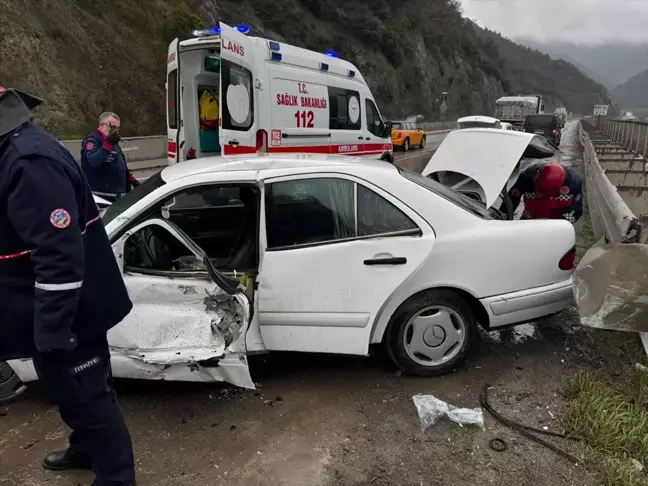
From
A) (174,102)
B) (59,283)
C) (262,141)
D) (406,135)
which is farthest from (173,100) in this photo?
(406,135)

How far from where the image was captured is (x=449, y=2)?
72.4 metres

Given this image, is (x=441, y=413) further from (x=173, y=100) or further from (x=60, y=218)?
(x=173, y=100)

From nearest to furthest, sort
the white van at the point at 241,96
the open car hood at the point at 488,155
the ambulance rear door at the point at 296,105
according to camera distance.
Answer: the open car hood at the point at 488,155
the white van at the point at 241,96
the ambulance rear door at the point at 296,105

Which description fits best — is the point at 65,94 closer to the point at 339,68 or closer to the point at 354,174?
the point at 339,68

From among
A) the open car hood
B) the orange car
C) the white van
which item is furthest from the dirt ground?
the orange car

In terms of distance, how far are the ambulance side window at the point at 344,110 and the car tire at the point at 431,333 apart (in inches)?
287

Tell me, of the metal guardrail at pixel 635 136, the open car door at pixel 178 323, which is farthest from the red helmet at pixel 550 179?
the metal guardrail at pixel 635 136

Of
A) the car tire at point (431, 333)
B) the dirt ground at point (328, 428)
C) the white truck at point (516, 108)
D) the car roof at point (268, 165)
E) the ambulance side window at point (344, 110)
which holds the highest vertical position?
the white truck at point (516, 108)

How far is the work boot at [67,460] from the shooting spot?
8.93ft

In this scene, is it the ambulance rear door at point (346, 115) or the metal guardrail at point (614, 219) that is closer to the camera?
the metal guardrail at point (614, 219)

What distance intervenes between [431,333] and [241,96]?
5.31 m

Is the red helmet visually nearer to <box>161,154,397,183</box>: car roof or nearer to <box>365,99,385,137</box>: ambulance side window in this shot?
<box>161,154,397,183</box>: car roof

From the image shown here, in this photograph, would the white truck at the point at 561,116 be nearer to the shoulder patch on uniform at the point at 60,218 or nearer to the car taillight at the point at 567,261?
the car taillight at the point at 567,261

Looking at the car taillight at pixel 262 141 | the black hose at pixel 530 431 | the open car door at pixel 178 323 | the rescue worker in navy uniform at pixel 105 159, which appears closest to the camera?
the black hose at pixel 530 431
